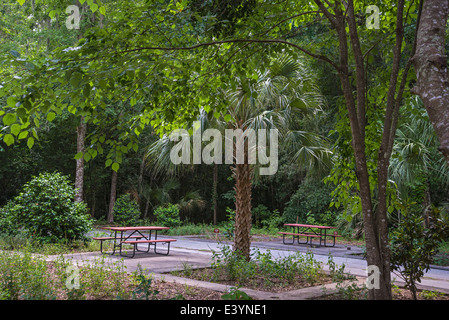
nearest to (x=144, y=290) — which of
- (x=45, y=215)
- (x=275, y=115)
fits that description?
(x=275, y=115)

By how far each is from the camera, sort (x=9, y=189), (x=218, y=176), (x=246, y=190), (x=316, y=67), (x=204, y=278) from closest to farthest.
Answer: (x=204, y=278)
(x=246, y=190)
(x=316, y=67)
(x=9, y=189)
(x=218, y=176)

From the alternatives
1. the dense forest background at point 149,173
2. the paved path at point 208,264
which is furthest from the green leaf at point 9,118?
the dense forest background at point 149,173

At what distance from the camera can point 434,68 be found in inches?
109

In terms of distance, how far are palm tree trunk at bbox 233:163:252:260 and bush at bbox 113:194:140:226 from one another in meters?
12.6

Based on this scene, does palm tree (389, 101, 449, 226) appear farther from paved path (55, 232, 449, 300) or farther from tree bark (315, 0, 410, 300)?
tree bark (315, 0, 410, 300)

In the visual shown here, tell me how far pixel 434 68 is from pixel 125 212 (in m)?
19.4

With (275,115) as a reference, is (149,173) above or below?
below

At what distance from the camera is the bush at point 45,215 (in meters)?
11.1

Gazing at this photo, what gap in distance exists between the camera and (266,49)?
5.75 meters

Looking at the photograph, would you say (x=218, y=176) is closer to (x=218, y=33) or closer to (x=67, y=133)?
(x=67, y=133)

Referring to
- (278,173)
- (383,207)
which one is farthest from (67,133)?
(383,207)

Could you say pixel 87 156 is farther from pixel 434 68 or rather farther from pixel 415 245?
pixel 415 245

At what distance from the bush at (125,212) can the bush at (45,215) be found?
28.8ft

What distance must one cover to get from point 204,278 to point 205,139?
3305 millimetres
